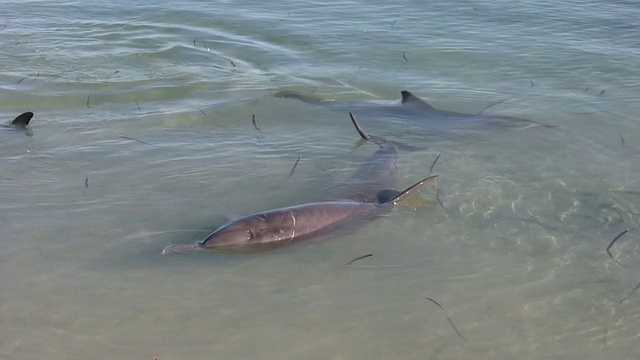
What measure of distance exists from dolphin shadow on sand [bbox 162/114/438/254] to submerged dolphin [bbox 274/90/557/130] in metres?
1.91

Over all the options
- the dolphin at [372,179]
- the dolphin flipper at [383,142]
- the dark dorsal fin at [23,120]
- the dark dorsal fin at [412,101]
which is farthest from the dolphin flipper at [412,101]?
the dark dorsal fin at [23,120]

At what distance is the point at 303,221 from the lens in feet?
17.5

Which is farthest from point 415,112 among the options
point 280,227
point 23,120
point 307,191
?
point 23,120

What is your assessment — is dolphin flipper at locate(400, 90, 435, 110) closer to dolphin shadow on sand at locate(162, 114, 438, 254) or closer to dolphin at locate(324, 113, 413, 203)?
dolphin at locate(324, 113, 413, 203)

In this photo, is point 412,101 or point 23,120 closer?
point 23,120

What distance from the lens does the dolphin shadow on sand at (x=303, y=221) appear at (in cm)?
518

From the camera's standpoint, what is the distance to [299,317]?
186 inches

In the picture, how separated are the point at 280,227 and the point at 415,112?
10.7 ft

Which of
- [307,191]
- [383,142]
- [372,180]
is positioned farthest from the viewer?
[383,142]

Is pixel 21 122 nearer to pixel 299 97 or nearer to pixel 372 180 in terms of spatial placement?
pixel 299 97

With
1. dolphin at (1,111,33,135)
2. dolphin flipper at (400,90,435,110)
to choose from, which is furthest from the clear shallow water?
dolphin flipper at (400,90,435,110)

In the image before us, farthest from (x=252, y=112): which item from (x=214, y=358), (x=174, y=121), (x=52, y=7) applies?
(x=52, y=7)

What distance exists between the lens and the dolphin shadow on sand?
17.0ft

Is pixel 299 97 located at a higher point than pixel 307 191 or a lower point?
higher
